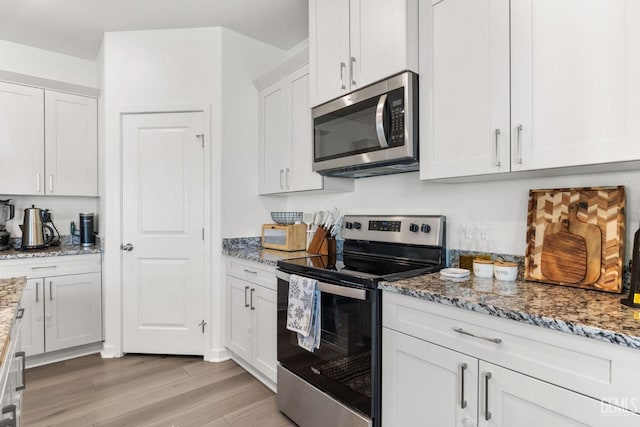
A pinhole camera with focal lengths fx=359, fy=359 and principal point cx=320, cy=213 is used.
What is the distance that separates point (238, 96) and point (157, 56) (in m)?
0.70

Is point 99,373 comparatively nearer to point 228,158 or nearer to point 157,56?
point 228,158

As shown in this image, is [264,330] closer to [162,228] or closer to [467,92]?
[162,228]

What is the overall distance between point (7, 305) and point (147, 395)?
140cm

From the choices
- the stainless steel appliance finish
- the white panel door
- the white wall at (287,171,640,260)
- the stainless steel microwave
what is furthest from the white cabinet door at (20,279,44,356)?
the white wall at (287,171,640,260)

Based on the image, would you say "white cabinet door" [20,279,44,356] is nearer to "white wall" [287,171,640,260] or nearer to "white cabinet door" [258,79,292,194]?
"white cabinet door" [258,79,292,194]

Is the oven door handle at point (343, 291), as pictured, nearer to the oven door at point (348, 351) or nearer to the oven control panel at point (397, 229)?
the oven door at point (348, 351)

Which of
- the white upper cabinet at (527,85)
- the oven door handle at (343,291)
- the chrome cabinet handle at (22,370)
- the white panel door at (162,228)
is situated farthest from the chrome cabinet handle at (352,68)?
the chrome cabinet handle at (22,370)

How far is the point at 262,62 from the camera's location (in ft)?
10.2

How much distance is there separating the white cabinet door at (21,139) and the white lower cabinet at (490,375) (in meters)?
3.19

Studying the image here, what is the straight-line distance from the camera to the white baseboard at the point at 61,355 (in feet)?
9.19

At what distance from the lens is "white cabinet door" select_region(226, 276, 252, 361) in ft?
8.21

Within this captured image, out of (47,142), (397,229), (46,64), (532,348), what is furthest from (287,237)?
(46,64)

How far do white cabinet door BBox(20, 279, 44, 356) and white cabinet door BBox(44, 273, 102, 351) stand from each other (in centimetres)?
3

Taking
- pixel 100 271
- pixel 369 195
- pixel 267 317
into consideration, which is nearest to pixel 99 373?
pixel 100 271
